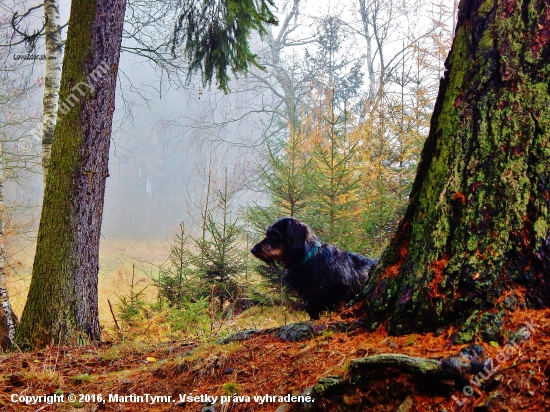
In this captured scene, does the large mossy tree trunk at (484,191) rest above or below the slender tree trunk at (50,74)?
below

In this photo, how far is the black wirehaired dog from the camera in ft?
13.9

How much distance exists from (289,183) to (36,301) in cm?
460

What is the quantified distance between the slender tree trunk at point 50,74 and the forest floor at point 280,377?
5.50 meters

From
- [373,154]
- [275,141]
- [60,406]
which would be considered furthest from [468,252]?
[275,141]

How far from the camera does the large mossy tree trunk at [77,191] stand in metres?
4.40

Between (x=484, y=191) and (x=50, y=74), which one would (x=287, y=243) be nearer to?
(x=484, y=191)

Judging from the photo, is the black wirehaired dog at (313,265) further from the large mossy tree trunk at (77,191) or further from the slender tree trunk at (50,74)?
the slender tree trunk at (50,74)

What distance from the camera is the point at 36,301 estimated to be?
441cm

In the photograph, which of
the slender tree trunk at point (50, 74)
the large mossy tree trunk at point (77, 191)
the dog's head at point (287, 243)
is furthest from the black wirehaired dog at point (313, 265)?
the slender tree trunk at point (50, 74)

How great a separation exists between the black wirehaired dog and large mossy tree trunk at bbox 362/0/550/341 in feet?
6.87

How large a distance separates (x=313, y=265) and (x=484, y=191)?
8.72ft

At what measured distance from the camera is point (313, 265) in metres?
4.33

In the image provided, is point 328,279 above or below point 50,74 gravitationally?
below

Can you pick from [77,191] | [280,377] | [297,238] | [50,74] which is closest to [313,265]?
[297,238]
